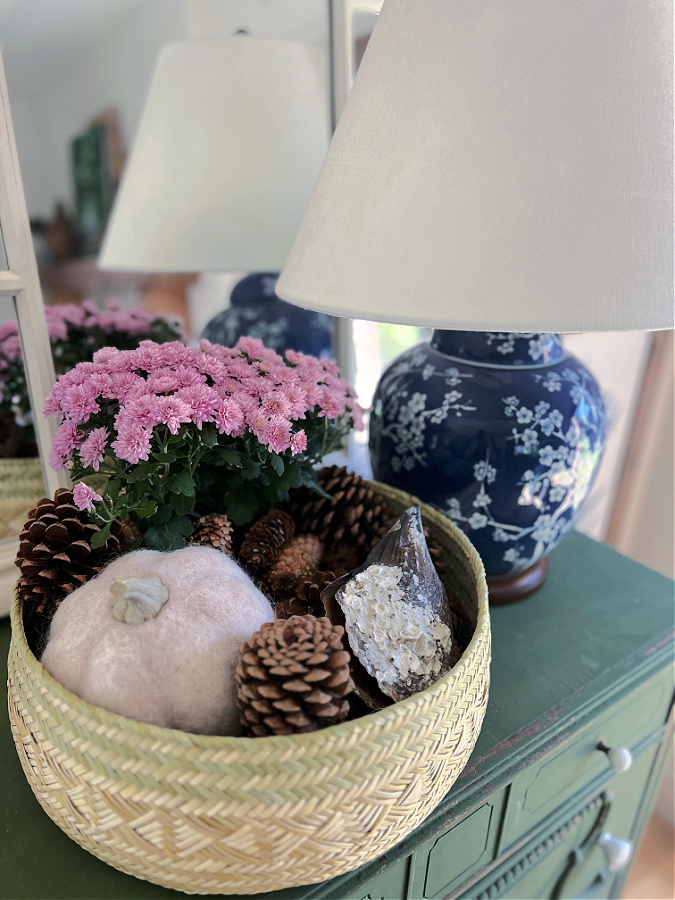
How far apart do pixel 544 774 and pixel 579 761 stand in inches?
2.8

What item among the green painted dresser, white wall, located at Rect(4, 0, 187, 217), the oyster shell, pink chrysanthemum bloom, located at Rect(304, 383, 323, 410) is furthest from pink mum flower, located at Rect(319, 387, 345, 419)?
white wall, located at Rect(4, 0, 187, 217)

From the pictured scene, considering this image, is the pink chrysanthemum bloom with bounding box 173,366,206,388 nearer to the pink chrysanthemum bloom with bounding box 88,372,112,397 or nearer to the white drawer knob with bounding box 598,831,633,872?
the pink chrysanthemum bloom with bounding box 88,372,112,397

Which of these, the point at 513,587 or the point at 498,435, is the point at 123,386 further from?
the point at 513,587

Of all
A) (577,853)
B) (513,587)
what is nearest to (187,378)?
(513,587)

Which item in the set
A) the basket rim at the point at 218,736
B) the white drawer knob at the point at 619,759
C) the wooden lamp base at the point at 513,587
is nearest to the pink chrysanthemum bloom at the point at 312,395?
the basket rim at the point at 218,736

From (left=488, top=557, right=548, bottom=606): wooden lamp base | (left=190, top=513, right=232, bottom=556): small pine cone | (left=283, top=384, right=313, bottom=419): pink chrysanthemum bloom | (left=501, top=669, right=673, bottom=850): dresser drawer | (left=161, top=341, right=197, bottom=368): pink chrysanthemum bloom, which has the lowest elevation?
(left=501, top=669, right=673, bottom=850): dresser drawer

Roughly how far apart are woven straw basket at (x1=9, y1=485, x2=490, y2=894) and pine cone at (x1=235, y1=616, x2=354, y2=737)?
0.02 m

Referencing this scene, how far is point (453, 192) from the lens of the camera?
1.38ft

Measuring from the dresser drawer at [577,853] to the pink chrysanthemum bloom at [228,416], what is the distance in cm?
52

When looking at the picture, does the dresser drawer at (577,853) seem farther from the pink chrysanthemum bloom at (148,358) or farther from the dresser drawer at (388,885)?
the pink chrysanthemum bloom at (148,358)

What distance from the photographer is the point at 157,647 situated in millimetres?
385

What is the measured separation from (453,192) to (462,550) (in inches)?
12.1

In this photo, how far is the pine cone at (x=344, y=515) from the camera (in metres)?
0.61

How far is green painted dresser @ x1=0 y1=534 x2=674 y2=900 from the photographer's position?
1.47ft
